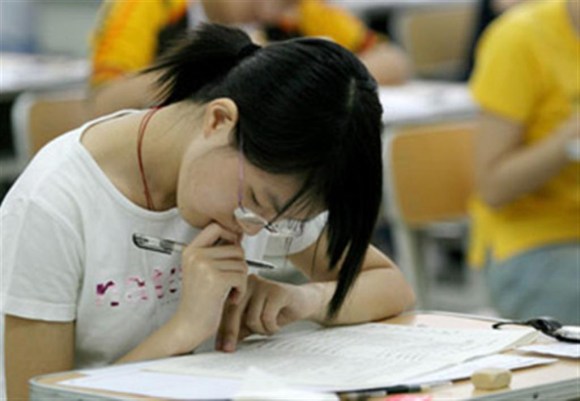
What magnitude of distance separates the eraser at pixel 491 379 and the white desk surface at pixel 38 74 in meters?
2.95

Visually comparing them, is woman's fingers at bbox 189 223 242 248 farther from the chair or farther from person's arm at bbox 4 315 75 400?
the chair

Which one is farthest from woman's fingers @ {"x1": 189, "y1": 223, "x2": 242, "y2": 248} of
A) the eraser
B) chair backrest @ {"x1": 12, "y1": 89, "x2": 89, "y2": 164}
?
chair backrest @ {"x1": 12, "y1": 89, "x2": 89, "y2": 164}

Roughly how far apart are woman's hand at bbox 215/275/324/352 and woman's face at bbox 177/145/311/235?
0.13 metres

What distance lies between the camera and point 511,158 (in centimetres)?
267

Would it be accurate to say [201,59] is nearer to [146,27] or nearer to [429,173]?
[429,173]

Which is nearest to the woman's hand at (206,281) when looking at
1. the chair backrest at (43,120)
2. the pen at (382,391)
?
the pen at (382,391)

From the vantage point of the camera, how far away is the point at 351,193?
1479mm

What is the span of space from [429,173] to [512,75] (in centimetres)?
38

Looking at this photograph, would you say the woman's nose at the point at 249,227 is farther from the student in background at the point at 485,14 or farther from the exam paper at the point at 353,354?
the student in background at the point at 485,14

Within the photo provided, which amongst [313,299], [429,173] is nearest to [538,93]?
[429,173]

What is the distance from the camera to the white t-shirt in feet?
5.01

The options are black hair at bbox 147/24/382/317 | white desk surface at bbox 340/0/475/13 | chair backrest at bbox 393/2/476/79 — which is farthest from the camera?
white desk surface at bbox 340/0/475/13

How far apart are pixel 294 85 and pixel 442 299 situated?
314 centimetres

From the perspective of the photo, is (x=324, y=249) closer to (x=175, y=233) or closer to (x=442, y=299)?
(x=175, y=233)
